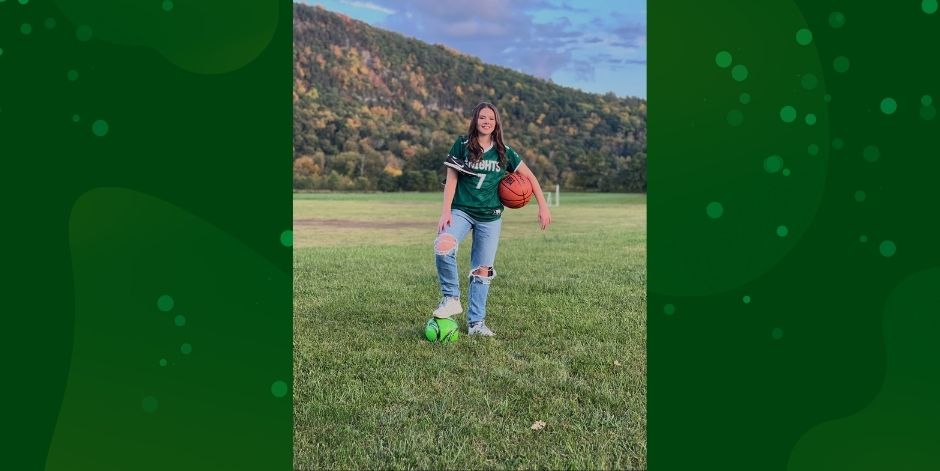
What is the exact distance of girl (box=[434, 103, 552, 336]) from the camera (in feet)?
14.9

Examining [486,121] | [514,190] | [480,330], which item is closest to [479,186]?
[514,190]

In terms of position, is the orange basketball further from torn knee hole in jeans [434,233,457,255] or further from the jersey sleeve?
torn knee hole in jeans [434,233,457,255]

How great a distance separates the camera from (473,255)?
477cm

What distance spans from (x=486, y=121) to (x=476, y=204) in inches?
21.7

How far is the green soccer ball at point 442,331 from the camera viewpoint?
4469 millimetres

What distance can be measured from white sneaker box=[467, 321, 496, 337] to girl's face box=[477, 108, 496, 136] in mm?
1318

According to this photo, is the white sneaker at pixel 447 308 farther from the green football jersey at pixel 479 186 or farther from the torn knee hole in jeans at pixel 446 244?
the green football jersey at pixel 479 186

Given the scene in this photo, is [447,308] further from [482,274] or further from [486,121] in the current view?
[486,121]
